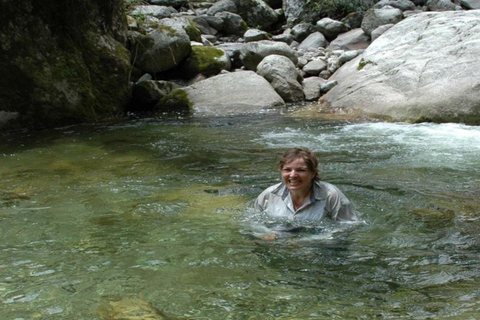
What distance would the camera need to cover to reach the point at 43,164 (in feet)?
25.9

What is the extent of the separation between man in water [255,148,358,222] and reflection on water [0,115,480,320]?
4.9 inches

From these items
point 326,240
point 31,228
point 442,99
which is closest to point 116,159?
point 31,228

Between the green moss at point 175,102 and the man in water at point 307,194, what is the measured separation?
8.06 meters

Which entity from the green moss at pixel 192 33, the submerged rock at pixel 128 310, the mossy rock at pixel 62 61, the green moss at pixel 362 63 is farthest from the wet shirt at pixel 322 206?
the green moss at pixel 192 33

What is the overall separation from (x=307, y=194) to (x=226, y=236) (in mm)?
800

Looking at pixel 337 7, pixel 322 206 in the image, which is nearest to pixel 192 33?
pixel 337 7

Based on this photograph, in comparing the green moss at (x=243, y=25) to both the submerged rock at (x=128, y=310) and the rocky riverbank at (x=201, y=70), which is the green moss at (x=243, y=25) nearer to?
the rocky riverbank at (x=201, y=70)

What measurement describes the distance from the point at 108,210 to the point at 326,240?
91.3 inches

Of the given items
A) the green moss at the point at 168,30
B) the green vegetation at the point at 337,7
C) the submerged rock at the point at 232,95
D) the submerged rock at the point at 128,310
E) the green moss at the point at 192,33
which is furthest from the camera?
Result: the green vegetation at the point at 337,7

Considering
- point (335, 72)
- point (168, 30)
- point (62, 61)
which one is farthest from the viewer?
point (335, 72)

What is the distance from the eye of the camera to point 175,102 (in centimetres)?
1299

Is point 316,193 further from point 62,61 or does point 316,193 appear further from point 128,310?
point 62,61

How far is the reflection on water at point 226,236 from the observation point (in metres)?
3.58

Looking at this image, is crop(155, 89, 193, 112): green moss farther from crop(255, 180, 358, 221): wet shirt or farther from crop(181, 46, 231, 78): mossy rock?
crop(255, 180, 358, 221): wet shirt
